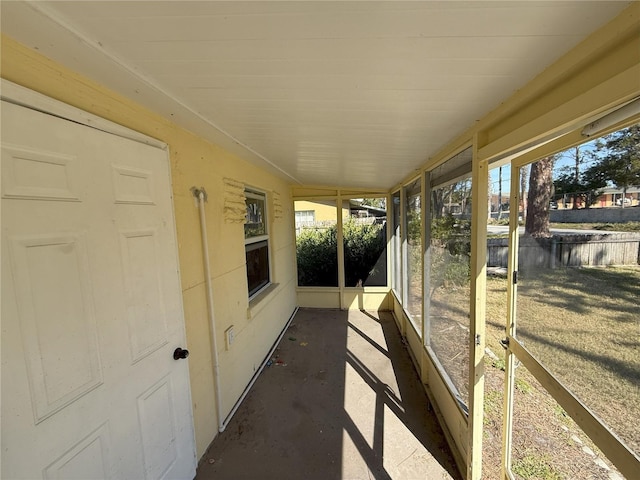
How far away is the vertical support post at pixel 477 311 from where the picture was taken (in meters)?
1.61

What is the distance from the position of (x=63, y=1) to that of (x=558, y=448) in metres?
2.42

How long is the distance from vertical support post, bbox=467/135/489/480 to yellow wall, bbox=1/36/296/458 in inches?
72.5

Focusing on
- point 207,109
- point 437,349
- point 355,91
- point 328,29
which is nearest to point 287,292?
point 437,349

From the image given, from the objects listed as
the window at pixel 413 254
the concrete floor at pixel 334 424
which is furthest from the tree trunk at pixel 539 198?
the concrete floor at pixel 334 424

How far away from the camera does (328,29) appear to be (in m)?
0.73

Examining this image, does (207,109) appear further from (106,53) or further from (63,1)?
(63,1)

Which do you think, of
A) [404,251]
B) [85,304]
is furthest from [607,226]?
[404,251]

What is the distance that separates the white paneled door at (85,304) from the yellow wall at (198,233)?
135 millimetres

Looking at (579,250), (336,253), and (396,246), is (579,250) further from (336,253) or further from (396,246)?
(336,253)

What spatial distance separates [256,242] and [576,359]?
2.95 m

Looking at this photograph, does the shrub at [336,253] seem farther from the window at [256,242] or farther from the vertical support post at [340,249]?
the window at [256,242]

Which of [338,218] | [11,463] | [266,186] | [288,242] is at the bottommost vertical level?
[11,463]

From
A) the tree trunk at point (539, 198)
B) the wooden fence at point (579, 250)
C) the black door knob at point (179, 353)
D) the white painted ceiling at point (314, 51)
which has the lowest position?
the black door knob at point (179, 353)

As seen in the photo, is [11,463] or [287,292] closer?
[11,463]
